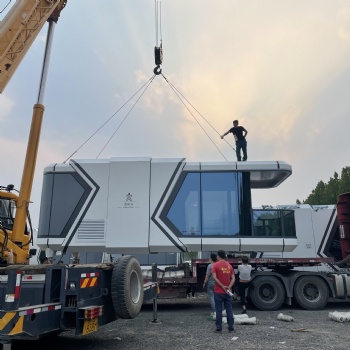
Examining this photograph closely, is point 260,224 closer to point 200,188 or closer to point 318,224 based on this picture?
point 200,188

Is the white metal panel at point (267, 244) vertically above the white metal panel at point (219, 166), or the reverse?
the white metal panel at point (219, 166)

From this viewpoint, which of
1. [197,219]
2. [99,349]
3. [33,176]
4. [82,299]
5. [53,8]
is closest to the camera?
[82,299]

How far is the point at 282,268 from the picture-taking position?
34.4ft

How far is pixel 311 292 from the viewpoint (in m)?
10.1

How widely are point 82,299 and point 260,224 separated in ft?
18.1

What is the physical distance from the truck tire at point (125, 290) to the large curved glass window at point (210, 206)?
3.14 metres

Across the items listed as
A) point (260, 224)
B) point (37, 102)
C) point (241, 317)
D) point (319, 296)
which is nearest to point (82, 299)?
point (241, 317)

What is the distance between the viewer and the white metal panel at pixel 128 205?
8914 millimetres

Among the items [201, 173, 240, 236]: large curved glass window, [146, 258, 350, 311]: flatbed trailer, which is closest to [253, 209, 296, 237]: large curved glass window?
[201, 173, 240, 236]: large curved glass window

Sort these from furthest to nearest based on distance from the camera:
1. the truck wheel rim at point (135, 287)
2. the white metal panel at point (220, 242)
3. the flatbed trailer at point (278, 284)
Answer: the flatbed trailer at point (278, 284)
the white metal panel at point (220, 242)
the truck wheel rim at point (135, 287)

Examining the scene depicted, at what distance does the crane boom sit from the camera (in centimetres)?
748

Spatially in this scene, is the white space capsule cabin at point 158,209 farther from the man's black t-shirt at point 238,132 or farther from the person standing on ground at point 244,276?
the man's black t-shirt at point 238,132

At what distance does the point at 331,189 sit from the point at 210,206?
3060 centimetres

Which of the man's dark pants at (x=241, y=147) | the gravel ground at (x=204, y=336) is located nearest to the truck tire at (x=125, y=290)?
the gravel ground at (x=204, y=336)
